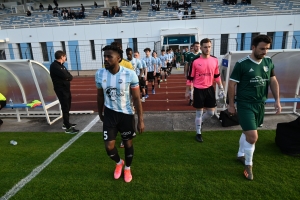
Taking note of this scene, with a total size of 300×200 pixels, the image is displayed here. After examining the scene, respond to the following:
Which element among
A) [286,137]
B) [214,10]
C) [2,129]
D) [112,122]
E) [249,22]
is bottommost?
[2,129]

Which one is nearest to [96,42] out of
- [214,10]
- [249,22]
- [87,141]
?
[214,10]

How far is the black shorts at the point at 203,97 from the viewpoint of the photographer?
180 inches

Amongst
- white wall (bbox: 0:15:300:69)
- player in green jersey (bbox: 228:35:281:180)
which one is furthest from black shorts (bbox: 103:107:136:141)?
white wall (bbox: 0:15:300:69)

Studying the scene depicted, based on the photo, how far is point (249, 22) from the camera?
20516 millimetres

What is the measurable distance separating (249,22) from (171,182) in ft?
70.1

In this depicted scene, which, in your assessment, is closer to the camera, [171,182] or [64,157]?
[171,182]

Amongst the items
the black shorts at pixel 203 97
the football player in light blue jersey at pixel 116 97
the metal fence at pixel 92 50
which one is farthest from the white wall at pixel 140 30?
the football player in light blue jersey at pixel 116 97

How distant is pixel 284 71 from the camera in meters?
5.94

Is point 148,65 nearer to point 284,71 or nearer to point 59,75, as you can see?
point 59,75

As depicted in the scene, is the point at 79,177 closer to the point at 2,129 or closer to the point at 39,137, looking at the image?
the point at 39,137

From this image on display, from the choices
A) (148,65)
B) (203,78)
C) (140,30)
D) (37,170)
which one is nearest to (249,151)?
(203,78)

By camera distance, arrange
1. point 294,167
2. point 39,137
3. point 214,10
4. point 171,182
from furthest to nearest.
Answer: point 214,10
point 39,137
point 294,167
point 171,182

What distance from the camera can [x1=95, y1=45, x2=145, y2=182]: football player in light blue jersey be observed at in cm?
292

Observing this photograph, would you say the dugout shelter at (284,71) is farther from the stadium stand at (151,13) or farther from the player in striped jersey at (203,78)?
the stadium stand at (151,13)
